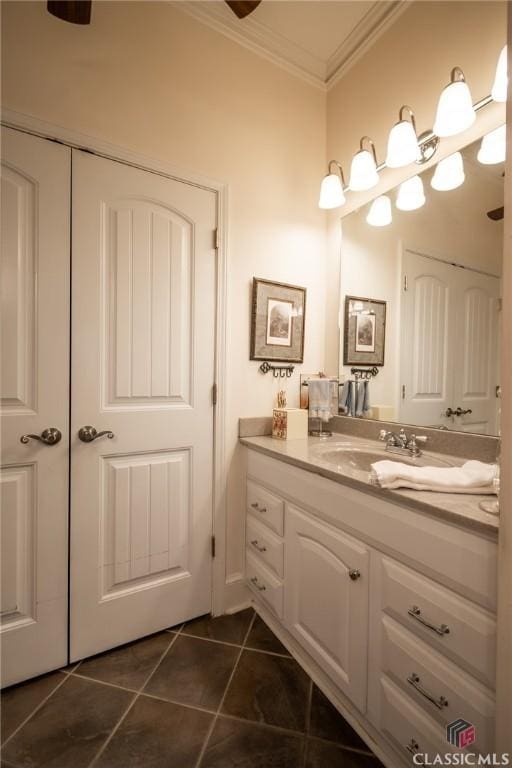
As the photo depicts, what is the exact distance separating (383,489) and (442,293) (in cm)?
90

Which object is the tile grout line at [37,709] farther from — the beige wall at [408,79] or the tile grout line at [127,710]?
the beige wall at [408,79]

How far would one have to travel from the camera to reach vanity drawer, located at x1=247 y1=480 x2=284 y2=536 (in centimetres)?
135

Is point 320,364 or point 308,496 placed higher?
point 320,364

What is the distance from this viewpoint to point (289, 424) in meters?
1.57

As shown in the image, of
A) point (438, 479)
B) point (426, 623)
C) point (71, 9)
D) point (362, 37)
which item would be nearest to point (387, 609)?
point (426, 623)

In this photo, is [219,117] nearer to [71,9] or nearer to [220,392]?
[71,9]

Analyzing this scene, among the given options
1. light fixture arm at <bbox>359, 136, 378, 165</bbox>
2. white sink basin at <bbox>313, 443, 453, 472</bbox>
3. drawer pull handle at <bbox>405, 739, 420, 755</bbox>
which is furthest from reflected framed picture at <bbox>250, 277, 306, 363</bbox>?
drawer pull handle at <bbox>405, 739, 420, 755</bbox>

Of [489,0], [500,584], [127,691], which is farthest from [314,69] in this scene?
[127,691]

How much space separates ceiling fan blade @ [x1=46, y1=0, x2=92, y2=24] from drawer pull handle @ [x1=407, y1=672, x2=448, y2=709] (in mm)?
2259

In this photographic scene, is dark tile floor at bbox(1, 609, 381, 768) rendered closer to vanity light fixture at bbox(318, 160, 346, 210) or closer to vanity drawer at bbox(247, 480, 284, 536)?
vanity drawer at bbox(247, 480, 284, 536)

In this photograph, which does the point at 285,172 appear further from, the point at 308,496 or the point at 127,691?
the point at 127,691

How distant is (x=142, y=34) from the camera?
1373 mm

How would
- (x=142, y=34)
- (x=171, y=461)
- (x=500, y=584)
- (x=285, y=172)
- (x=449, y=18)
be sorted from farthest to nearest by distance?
(x=285, y=172), (x=171, y=461), (x=142, y=34), (x=449, y=18), (x=500, y=584)

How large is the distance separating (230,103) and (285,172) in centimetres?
40
